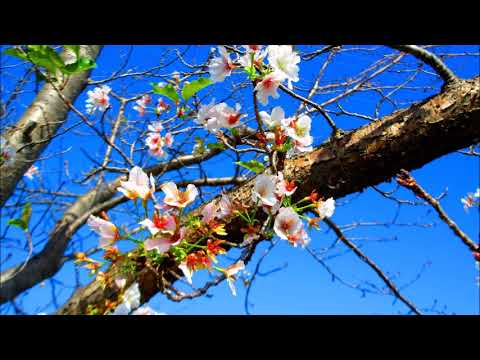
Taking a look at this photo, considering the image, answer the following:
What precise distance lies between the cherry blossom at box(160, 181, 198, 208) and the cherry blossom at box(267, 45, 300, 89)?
29cm

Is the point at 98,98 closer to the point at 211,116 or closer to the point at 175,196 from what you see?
the point at 211,116

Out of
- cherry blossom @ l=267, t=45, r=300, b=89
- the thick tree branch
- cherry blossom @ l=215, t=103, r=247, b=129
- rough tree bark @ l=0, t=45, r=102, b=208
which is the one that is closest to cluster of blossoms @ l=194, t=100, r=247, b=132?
cherry blossom @ l=215, t=103, r=247, b=129

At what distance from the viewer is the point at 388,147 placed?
3.39ft

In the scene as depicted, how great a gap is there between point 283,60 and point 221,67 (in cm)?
13

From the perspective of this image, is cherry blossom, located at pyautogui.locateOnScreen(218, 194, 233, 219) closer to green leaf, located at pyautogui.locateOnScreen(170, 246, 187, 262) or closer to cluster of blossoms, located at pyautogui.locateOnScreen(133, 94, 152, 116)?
green leaf, located at pyautogui.locateOnScreen(170, 246, 187, 262)

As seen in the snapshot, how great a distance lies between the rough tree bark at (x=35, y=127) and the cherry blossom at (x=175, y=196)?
130cm

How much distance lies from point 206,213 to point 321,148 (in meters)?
0.48

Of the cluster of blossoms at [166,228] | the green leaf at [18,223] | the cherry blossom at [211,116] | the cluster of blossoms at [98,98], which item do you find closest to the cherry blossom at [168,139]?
the cluster of blossoms at [98,98]
